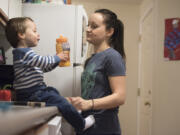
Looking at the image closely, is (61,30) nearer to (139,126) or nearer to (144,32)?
(144,32)

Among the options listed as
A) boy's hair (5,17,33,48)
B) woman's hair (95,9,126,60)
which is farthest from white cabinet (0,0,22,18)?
woman's hair (95,9,126,60)

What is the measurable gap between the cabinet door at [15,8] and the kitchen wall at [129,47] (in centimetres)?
188

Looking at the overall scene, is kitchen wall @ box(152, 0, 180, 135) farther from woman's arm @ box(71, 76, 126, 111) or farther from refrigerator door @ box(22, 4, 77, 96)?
woman's arm @ box(71, 76, 126, 111)

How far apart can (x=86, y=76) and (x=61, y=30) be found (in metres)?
0.71

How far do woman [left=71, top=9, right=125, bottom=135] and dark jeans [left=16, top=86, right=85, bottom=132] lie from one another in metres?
0.07

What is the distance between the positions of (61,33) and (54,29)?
0.23ft

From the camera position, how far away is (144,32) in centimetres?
331

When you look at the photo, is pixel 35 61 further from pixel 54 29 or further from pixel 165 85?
pixel 165 85

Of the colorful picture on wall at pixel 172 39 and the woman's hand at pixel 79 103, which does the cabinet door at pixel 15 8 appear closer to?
the woman's hand at pixel 79 103

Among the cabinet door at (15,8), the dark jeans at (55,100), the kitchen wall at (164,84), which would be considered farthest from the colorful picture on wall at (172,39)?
the dark jeans at (55,100)

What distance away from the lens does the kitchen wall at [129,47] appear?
11.6 ft

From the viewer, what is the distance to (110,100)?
114cm

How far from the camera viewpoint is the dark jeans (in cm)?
100

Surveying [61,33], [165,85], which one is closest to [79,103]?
[61,33]
